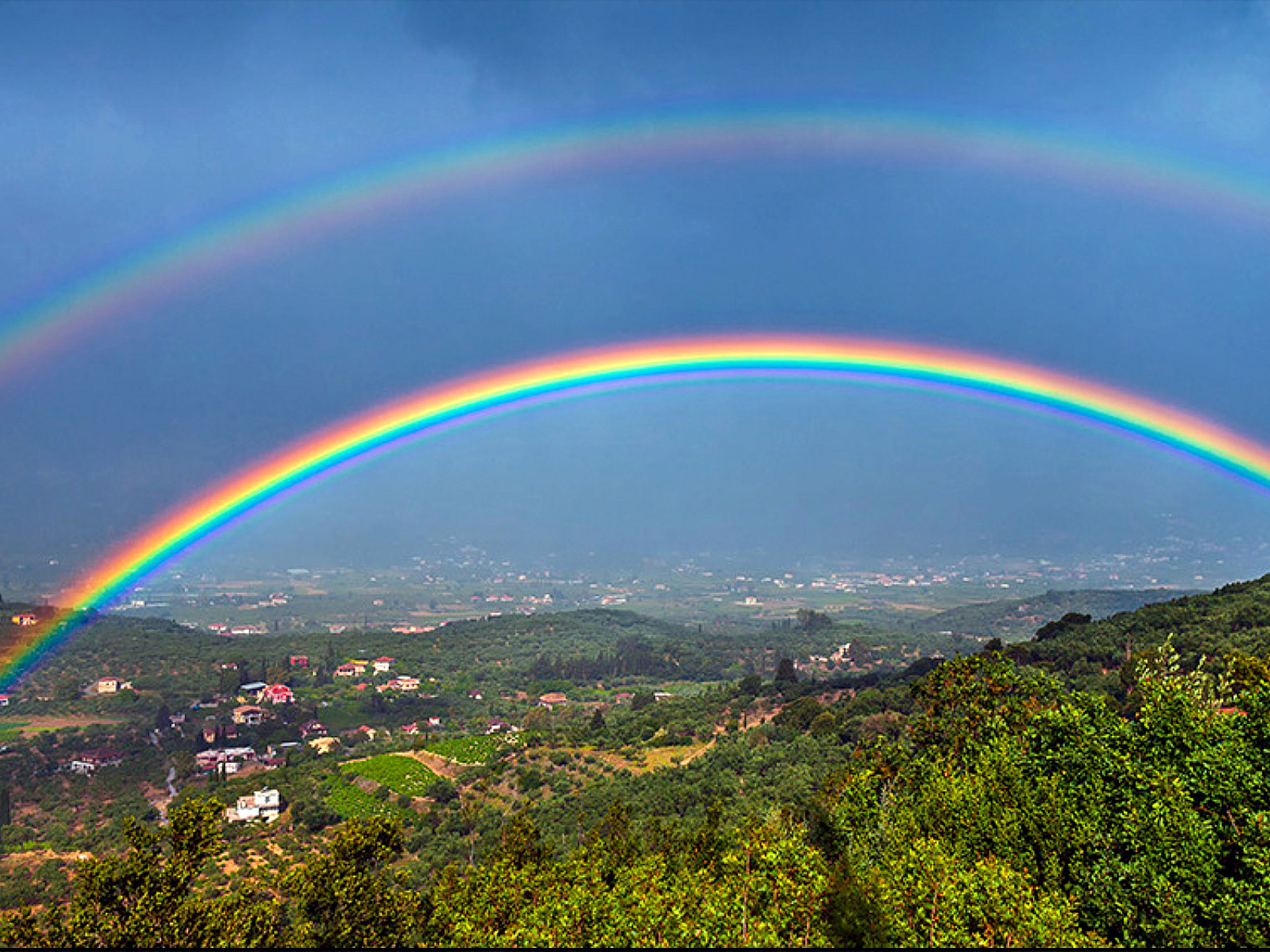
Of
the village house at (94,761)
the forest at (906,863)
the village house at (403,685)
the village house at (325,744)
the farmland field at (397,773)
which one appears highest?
the forest at (906,863)

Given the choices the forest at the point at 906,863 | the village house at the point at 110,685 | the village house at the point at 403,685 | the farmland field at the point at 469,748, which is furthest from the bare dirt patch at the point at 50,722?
the forest at the point at 906,863

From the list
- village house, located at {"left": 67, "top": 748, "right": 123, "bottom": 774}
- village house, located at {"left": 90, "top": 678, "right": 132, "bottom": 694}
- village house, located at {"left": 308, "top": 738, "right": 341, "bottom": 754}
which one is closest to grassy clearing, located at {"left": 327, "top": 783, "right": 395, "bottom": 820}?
village house, located at {"left": 308, "top": 738, "right": 341, "bottom": 754}

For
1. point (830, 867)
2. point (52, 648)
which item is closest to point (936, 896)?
point (830, 867)

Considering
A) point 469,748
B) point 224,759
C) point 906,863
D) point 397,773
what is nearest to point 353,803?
point 397,773

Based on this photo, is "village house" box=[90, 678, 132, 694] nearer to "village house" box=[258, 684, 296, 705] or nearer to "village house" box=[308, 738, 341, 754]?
"village house" box=[258, 684, 296, 705]

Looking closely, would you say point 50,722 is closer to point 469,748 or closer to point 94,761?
point 94,761

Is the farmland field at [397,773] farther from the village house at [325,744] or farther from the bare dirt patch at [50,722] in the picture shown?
the bare dirt patch at [50,722]
